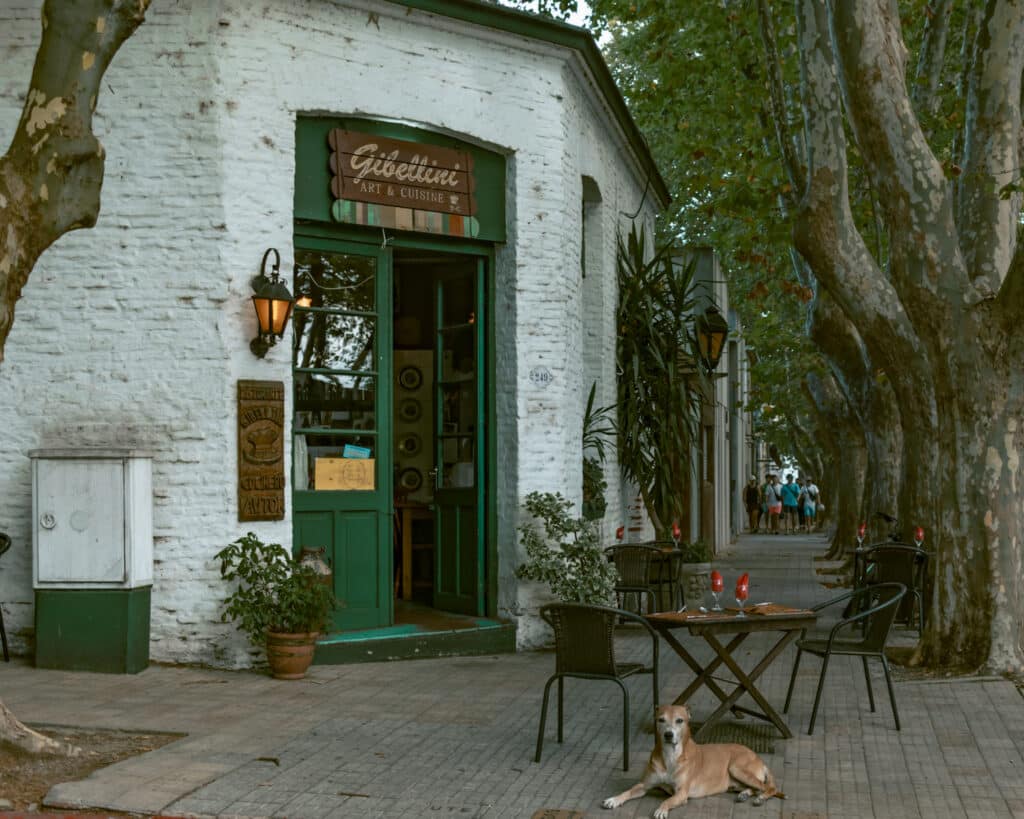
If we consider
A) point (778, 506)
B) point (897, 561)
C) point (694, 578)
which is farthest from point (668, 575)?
point (778, 506)

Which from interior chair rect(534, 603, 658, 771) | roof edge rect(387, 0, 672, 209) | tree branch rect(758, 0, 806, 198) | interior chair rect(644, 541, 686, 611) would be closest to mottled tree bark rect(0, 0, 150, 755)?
interior chair rect(534, 603, 658, 771)

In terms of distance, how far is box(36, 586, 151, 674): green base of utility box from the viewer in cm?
959

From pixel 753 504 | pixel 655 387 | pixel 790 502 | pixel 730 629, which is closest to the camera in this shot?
pixel 730 629

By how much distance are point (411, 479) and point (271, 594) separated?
3.14 metres

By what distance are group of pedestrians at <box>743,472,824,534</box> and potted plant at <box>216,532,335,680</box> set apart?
32549 millimetres

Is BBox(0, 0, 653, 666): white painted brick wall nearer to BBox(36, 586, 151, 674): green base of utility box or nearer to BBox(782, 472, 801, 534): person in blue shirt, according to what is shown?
BBox(36, 586, 151, 674): green base of utility box

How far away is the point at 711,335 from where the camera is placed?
1507 centimetres

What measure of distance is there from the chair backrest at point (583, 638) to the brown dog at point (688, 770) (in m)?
0.74

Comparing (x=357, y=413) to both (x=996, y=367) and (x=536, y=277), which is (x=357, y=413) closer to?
(x=536, y=277)

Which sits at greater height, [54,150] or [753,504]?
[54,150]

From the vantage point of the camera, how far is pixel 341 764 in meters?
7.05

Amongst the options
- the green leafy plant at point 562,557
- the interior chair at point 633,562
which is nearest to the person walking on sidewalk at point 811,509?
the interior chair at point 633,562

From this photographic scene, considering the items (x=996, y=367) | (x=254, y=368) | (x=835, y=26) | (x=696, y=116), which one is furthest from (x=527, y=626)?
(x=696, y=116)

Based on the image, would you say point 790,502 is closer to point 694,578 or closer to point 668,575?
point 694,578
